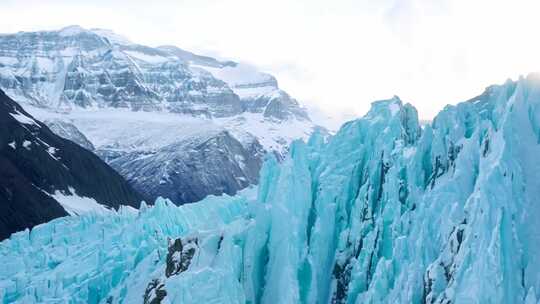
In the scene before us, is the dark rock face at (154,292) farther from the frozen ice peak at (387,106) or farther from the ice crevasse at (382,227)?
the frozen ice peak at (387,106)

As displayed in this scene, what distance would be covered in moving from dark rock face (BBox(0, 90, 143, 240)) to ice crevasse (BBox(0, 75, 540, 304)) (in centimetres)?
8865

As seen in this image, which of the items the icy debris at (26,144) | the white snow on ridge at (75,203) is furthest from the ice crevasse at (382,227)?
the icy debris at (26,144)

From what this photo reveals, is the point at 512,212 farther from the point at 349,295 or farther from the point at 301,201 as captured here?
the point at 301,201

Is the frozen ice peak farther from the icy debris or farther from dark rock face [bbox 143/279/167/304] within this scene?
the icy debris

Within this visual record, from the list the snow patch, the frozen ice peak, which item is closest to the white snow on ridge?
the snow patch

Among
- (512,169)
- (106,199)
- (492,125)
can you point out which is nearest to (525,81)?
(492,125)

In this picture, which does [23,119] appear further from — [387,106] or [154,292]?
[154,292]

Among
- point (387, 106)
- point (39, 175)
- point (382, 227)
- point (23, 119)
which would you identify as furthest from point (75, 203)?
point (382, 227)

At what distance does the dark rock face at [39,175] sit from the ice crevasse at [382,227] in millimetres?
88650

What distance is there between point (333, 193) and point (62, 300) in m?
17.3

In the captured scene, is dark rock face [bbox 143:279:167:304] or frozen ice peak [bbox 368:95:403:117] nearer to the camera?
dark rock face [bbox 143:279:167:304]

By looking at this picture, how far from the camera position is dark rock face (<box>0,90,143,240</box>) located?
129875 mm

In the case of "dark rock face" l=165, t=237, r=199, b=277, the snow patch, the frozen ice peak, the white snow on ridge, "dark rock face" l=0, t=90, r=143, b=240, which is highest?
the frozen ice peak

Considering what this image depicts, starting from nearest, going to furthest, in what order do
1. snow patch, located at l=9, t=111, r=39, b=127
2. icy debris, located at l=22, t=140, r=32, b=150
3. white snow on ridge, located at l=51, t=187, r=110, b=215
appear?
1. white snow on ridge, located at l=51, t=187, r=110, b=215
2. icy debris, located at l=22, t=140, r=32, b=150
3. snow patch, located at l=9, t=111, r=39, b=127
